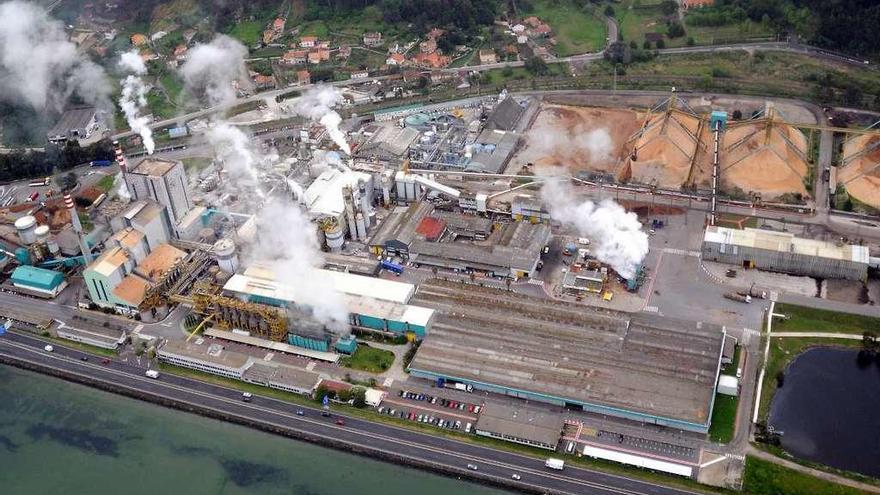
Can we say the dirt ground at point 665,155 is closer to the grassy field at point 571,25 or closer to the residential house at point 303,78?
the grassy field at point 571,25

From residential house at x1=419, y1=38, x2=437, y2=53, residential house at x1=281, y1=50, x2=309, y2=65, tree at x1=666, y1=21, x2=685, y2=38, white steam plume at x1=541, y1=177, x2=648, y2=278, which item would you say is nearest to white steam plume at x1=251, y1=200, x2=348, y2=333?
white steam plume at x1=541, y1=177, x2=648, y2=278

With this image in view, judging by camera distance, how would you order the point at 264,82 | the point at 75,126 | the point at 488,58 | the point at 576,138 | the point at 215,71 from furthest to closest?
→ the point at 488,58 → the point at 215,71 → the point at 264,82 → the point at 75,126 → the point at 576,138

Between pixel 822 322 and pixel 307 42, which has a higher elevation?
pixel 307 42

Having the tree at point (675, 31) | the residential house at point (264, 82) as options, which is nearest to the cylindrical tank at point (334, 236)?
the residential house at point (264, 82)

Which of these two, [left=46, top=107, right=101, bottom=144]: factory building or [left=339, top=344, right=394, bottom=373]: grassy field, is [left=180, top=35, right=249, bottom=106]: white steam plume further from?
[left=339, top=344, right=394, bottom=373]: grassy field

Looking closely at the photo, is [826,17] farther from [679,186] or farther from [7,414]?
[7,414]

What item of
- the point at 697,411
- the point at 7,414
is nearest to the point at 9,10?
the point at 7,414

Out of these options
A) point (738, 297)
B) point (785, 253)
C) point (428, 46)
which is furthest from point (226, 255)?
point (428, 46)

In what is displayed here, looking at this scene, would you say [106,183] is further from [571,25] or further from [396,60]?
[571,25]
